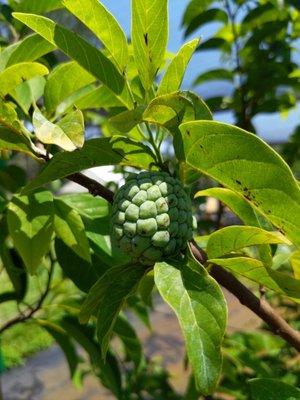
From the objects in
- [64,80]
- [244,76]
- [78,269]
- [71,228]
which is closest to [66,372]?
[244,76]

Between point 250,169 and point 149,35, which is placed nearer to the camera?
point 250,169

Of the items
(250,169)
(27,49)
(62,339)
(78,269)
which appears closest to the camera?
(250,169)

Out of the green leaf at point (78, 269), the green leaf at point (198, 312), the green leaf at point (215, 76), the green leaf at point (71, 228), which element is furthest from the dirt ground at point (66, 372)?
the green leaf at point (198, 312)

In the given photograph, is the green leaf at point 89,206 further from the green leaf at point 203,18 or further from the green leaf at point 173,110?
the green leaf at point 203,18

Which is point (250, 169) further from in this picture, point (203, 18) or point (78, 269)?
point (203, 18)

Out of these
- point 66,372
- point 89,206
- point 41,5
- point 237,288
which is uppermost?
point 41,5

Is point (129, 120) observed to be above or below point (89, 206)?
above

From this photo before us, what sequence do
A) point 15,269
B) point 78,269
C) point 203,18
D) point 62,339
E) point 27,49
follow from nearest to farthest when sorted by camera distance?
point 27,49 → point 78,269 → point 15,269 → point 62,339 → point 203,18
